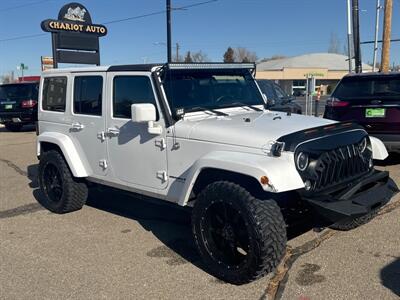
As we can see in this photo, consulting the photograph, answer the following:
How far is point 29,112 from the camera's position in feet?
57.4

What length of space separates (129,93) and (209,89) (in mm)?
861

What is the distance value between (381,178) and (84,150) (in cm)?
342

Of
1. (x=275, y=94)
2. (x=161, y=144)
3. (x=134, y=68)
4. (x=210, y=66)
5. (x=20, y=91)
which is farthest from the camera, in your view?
(x=20, y=91)

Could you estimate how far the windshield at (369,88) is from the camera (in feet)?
25.4

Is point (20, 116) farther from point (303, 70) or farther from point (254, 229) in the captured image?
point (303, 70)

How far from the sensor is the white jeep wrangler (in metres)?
3.72

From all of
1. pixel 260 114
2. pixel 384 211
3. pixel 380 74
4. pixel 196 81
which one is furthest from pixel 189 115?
pixel 380 74

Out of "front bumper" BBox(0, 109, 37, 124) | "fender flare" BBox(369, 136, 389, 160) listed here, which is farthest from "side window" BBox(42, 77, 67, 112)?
"front bumper" BBox(0, 109, 37, 124)

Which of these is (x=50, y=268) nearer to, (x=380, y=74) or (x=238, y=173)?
(x=238, y=173)

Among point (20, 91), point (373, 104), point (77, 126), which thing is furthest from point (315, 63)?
point (77, 126)

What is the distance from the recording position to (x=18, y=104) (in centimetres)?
1766

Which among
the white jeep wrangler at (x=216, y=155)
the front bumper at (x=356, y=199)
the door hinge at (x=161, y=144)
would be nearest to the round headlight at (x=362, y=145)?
→ the white jeep wrangler at (x=216, y=155)

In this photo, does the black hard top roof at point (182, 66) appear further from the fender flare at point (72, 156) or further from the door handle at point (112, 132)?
the fender flare at point (72, 156)

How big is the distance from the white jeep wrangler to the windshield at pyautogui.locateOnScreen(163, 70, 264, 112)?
0.01 metres
